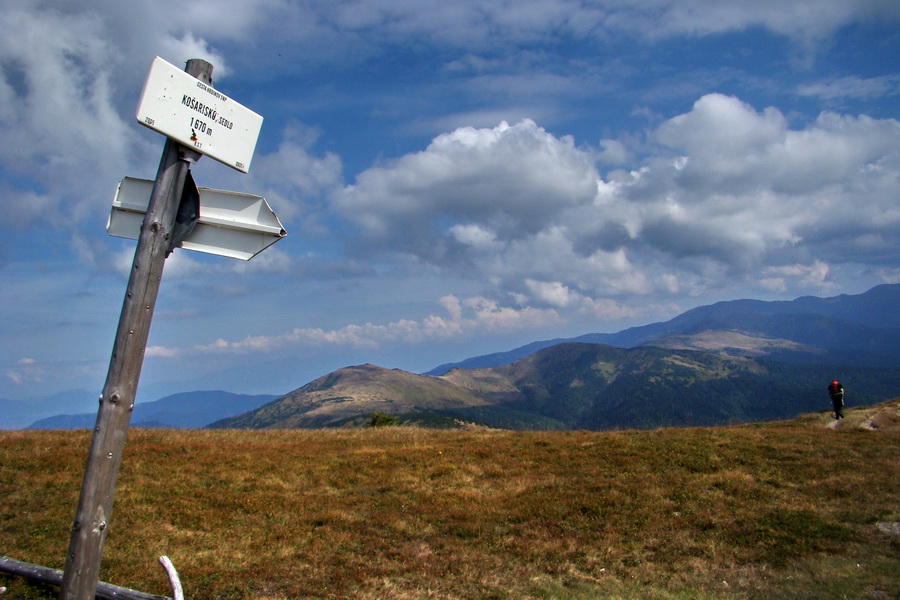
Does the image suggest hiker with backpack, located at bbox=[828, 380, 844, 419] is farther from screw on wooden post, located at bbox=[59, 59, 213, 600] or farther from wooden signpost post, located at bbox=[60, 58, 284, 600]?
screw on wooden post, located at bbox=[59, 59, 213, 600]

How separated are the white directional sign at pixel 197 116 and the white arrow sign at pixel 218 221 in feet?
1.39

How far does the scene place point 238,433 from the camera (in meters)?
32.4

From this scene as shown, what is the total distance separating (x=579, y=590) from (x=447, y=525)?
220 inches

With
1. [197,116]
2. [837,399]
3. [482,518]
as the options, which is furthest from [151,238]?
[837,399]

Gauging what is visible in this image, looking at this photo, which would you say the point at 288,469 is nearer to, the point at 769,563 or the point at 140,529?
the point at 140,529

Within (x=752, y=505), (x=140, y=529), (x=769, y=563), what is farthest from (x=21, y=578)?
(x=752, y=505)

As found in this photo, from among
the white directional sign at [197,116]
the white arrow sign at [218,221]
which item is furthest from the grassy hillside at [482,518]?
the white directional sign at [197,116]

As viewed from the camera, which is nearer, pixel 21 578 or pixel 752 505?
pixel 21 578

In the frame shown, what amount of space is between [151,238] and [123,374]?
140 cm

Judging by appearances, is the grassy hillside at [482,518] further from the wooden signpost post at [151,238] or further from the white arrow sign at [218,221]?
the white arrow sign at [218,221]

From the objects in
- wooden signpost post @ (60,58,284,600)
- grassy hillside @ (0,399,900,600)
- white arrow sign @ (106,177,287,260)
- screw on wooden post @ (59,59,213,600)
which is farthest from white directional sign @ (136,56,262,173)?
grassy hillside @ (0,399,900,600)

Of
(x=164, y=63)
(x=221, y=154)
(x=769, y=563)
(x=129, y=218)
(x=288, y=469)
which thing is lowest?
(x=288, y=469)

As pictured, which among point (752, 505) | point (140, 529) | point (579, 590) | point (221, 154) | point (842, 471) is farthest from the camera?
point (842, 471)

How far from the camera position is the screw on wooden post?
449 cm
